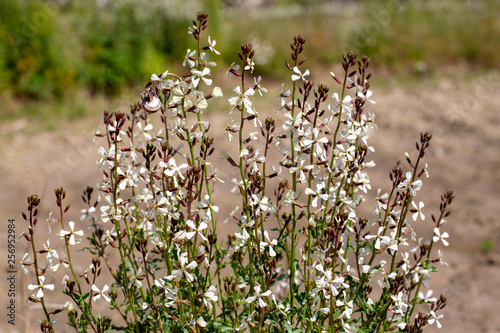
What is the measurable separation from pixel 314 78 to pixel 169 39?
2897 mm

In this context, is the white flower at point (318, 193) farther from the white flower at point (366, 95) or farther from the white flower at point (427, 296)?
the white flower at point (427, 296)

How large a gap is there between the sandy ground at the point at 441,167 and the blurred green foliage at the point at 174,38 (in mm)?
895

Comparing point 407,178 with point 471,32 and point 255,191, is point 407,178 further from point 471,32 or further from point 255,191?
point 471,32

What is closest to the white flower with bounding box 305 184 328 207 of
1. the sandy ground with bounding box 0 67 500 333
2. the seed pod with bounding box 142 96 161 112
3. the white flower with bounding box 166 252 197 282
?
the white flower with bounding box 166 252 197 282

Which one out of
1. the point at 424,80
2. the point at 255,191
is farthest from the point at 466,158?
the point at 255,191

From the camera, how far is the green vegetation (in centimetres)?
868

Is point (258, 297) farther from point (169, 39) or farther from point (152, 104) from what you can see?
point (169, 39)

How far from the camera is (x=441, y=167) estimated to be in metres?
6.41

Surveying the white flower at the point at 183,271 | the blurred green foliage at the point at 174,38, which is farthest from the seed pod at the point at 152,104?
the blurred green foliage at the point at 174,38

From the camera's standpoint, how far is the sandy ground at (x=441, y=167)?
4.33 meters

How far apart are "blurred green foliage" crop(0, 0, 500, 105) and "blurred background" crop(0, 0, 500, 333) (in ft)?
0.08

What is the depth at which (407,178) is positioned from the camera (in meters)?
2.04

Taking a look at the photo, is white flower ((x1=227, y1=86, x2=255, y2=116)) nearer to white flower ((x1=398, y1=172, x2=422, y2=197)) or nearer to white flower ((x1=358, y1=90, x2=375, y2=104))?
white flower ((x1=358, y1=90, x2=375, y2=104))

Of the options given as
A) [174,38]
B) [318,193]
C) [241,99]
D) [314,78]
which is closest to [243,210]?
[318,193]
